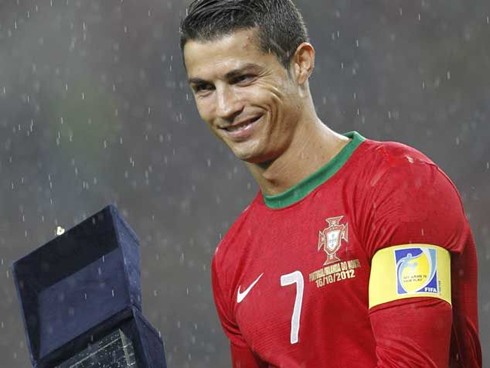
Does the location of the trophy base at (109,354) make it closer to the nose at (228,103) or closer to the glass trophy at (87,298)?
the glass trophy at (87,298)

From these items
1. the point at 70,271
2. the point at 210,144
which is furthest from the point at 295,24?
the point at 210,144

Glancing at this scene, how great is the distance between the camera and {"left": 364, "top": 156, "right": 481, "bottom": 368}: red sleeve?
9.35 feet

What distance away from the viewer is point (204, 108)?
3.14 metres

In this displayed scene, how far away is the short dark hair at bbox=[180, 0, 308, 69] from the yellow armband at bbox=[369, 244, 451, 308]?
63 centimetres

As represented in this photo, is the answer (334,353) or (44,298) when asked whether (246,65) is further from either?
(44,298)

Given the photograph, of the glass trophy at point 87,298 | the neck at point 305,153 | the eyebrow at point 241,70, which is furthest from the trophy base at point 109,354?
the eyebrow at point 241,70

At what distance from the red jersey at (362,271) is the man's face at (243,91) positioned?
214mm

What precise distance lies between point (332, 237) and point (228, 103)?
459mm

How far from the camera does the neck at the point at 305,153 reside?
3189 millimetres

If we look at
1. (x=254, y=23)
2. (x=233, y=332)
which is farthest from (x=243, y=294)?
(x=254, y=23)

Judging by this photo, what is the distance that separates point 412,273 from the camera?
9.46ft

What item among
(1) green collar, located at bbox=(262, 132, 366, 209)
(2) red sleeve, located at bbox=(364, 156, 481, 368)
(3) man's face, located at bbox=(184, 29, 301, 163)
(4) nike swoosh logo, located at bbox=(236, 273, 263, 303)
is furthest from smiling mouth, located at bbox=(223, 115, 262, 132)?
(4) nike swoosh logo, located at bbox=(236, 273, 263, 303)

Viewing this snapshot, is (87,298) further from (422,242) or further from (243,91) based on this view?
(422,242)

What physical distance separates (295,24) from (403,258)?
2.46 ft
